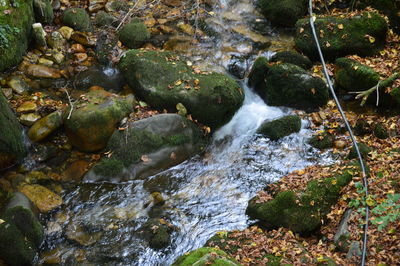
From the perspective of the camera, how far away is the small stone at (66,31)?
10.2 meters

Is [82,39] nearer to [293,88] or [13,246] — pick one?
[293,88]

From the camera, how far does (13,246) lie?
215 inches

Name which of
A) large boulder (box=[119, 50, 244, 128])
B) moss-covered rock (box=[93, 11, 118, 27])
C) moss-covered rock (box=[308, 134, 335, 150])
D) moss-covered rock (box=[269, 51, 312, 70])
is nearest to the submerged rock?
moss-covered rock (box=[269, 51, 312, 70])

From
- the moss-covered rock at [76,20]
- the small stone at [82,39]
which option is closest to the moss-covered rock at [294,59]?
the small stone at [82,39]

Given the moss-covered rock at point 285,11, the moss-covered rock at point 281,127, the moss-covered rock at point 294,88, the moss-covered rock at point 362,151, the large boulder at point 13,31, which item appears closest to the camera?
the moss-covered rock at point 362,151

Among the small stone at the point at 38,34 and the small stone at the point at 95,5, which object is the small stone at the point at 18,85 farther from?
the small stone at the point at 95,5

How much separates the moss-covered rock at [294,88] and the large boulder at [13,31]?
20.5ft

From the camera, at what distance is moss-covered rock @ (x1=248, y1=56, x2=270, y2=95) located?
9445 mm

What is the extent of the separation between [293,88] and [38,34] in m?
6.79

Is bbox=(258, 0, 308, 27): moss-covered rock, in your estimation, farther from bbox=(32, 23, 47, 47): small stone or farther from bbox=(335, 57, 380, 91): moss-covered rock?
bbox=(32, 23, 47, 47): small stone

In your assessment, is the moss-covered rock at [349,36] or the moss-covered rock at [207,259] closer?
the moss-covered rock at [207,259]

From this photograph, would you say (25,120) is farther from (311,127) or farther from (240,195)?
(311,127)

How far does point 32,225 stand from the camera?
19.2ft

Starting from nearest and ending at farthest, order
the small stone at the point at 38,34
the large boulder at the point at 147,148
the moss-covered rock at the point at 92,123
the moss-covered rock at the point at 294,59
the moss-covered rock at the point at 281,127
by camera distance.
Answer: the large boulder at the point at 147,148 < the moss-covered rock at the point at 92,123 < the moss-covered rock at the point at 281,127 < the small stone at the point at 38,34 < the moss-covered rock at the point at 294,59
